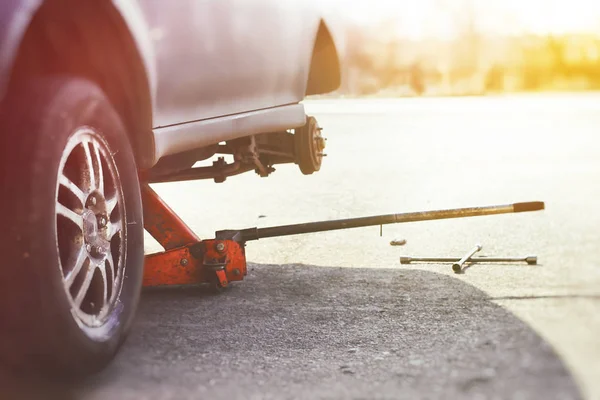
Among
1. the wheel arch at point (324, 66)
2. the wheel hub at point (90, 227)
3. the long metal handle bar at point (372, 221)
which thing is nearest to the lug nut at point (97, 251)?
the wheel hub at point (90, 227)

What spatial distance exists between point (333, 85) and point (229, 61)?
1937 millimetres

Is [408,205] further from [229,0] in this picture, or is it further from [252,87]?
[229,0]

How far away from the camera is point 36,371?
2619 mm

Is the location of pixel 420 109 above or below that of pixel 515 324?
below

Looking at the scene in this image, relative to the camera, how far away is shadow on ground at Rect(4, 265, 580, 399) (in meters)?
2.69

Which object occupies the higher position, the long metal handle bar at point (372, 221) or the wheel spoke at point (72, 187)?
the wheel spoke at point (72, 187)

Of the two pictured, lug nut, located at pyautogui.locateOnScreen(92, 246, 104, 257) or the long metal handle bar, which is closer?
lug nut, located at pyautogui.locateOnScreen(92, 246, 104, 257)

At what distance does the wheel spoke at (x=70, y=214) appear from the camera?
8.84 feet

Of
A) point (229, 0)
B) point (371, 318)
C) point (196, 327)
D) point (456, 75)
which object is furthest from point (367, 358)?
point (456, 75)

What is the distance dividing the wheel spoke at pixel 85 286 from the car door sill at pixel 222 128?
559mm

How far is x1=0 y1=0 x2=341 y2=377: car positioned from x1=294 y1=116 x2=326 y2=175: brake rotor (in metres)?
1.02

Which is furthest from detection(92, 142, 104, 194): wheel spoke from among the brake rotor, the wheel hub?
the brake rotor

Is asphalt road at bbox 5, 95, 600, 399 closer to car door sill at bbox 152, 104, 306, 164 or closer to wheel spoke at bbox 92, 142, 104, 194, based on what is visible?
wheel spoke at bbox 92, 142, 104, 194

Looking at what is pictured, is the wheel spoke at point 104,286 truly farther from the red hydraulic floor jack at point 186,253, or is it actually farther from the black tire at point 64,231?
the red hydraulic floor jack at point 186,253
